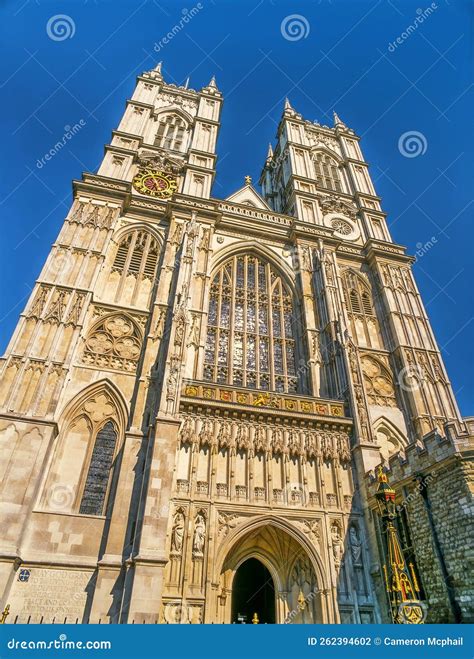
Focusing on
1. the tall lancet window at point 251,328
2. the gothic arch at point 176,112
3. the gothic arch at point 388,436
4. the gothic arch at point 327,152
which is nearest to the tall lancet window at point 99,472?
the tall lancet window at point 251,328

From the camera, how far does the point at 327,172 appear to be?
3141 cm

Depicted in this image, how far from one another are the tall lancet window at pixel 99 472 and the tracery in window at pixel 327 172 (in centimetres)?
2351

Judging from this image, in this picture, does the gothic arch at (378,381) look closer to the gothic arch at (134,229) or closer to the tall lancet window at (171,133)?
the gothic arch at (134,229)

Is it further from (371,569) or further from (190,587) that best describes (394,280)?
(190,587)

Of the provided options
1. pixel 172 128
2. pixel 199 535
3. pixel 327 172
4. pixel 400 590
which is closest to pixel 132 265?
pixel 199 535

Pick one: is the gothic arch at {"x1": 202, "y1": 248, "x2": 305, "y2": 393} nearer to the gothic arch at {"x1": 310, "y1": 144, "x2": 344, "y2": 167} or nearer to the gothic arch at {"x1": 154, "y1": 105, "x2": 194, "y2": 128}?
A: the gothic arch at {"x1": 154, "y1": 105, "x2": 194, "y2": 128}

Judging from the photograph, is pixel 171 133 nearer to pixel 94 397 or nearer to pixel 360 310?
pixel 360 310

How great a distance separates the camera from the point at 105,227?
19.8 m

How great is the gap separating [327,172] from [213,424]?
81.0ft

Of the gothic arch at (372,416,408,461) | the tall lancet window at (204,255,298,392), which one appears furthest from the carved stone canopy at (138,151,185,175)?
the gothic arch at (372,416,408,461)

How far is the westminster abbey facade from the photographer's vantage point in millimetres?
11070

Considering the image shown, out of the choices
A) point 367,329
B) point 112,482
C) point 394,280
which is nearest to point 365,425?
point 367,329

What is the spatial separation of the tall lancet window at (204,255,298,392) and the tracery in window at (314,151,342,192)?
11.6m

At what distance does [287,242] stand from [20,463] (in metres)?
17.8
